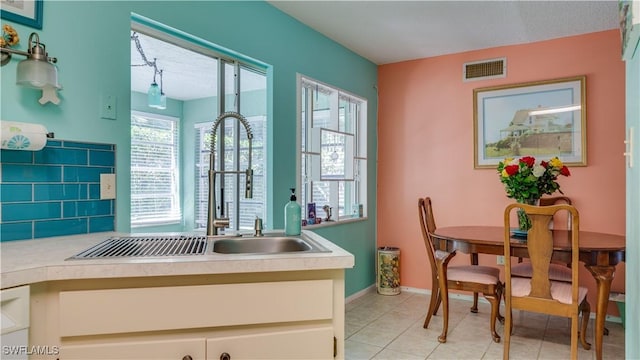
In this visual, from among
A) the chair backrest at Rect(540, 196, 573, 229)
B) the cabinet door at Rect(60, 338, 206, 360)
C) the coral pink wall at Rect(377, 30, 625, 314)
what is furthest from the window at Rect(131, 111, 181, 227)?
the chair backrest at Rect(540, 196, 573, 229)

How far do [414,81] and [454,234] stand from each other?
1.94 metres

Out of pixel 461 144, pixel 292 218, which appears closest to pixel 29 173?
pixel 292 218

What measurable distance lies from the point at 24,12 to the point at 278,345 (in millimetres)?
1641

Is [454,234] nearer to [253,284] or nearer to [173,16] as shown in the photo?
[253,284]

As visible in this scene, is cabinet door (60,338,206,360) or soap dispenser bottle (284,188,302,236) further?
soap dispenser bottle (284,188,302,236)

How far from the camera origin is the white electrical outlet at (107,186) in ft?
6.04

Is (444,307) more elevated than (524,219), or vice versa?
(524,219)

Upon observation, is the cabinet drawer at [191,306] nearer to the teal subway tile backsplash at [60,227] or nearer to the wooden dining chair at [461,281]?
the teal subway tile backsplash at [60,227]

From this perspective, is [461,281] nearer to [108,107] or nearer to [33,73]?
[108,107]

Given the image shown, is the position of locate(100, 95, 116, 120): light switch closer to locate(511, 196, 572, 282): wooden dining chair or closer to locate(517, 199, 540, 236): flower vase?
locate(517, 199, 540, 236): flower vase

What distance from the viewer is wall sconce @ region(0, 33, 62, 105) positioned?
60.1 inches

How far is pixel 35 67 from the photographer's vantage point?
1533 mm

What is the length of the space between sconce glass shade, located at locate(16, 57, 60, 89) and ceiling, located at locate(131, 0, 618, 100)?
119cm

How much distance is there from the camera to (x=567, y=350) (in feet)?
8.87
